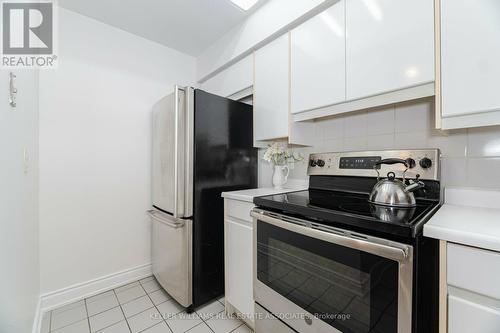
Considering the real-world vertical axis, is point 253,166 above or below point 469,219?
above

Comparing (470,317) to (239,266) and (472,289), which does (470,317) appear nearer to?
(472,289)

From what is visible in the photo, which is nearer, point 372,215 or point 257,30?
point 372,215

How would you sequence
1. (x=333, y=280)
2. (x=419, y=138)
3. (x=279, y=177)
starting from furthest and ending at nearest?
(x=279, y=177)
(x=419, y=138)
(x=333, y=280)

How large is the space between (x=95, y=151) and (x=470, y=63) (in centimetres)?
253

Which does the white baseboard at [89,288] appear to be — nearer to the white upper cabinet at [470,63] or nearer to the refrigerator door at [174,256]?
the refrigerator door at [174,256]

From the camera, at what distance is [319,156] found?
63.6 inches

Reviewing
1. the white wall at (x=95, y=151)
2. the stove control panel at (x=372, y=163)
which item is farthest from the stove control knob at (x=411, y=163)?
the white wall at (x=95, y=151)

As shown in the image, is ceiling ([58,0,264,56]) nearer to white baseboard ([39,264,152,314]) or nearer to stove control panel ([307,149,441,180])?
stove control panel ([307,149,441,180])

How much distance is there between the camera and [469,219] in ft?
2.66

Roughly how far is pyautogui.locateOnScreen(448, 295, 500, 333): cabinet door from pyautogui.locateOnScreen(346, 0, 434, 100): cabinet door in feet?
2.87

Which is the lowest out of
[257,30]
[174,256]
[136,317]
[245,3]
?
[136,317]

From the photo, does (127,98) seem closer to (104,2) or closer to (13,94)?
(104,2)

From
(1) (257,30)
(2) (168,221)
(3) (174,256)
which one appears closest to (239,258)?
(3) (174,256)

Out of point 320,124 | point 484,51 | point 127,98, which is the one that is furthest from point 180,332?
point 484,51
